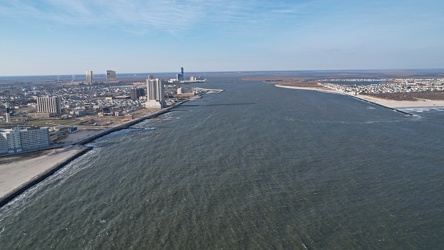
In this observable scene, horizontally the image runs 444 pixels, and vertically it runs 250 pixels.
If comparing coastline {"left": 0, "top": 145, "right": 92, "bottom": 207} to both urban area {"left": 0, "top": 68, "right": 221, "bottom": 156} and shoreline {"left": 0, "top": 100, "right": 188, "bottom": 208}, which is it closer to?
shoreline {"left": 0, "top": 100, "right": 188, "bottom": 208}

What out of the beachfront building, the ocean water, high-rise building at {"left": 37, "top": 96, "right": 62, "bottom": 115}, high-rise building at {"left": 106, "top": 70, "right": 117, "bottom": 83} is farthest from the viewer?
high-rise building at {"left": 106, "top": 70, "right": 117, "bottom": 83}

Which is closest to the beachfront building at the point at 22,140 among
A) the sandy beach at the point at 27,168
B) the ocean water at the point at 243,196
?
the sandy beach at the point at 27,168

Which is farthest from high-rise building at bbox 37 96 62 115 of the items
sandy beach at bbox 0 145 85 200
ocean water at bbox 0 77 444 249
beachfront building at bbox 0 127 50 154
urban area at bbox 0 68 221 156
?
sandy beach at bbox 0 145 85 200

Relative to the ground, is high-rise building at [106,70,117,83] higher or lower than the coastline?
higher

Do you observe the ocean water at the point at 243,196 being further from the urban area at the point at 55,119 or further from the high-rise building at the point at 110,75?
the high-rise building at the point at 110,75

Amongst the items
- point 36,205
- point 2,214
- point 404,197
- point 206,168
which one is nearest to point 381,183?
point 404,197

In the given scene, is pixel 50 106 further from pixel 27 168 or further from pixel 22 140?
pixel 27 168

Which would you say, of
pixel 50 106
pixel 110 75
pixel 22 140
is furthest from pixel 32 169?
pixel 110 75
